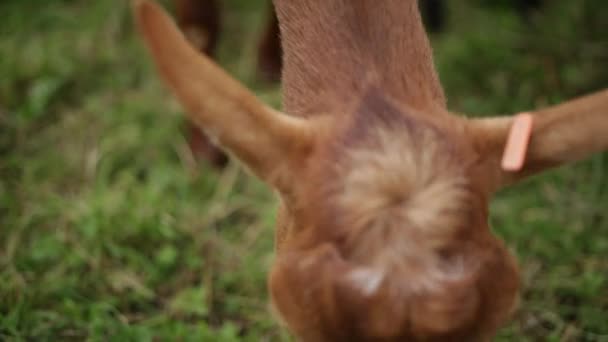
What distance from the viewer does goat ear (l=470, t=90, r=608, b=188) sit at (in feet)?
6.77

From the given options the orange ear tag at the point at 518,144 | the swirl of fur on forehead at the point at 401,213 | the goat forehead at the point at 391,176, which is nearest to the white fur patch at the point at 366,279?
the swirl of fur on forehead at the point at 401,213

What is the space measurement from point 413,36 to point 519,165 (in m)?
0.68

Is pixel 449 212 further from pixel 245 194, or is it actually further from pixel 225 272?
pixel 245 194

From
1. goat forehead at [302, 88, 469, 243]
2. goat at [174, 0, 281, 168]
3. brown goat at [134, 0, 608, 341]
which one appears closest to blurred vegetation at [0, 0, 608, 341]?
goat at [174, 0, 281, 168]

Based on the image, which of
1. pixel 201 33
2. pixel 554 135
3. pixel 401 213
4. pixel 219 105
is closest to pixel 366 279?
pixel 401 213

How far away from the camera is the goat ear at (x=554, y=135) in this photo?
6.77ft

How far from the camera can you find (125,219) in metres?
3.94

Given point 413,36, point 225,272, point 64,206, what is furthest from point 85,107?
point 413,36

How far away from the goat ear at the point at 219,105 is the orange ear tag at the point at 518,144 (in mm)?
519

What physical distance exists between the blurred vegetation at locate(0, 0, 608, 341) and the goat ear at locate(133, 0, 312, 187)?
58.4 inches

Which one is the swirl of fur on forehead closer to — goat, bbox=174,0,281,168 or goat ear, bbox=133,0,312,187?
goat ear, bbox=133,0,312,187

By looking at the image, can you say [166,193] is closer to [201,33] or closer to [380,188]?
[201,33]

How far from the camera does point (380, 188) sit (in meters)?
1.96

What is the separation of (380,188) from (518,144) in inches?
15.9
